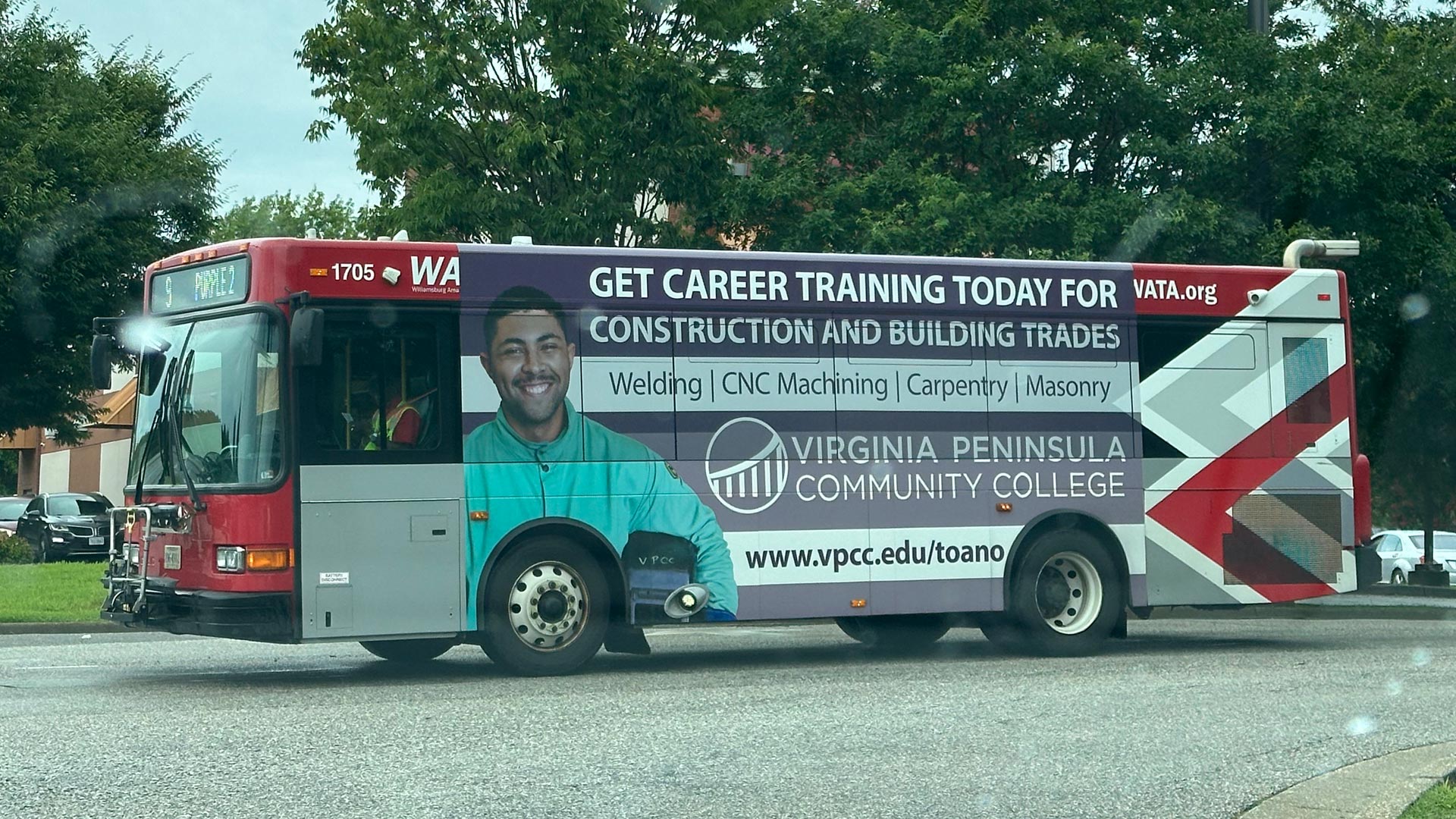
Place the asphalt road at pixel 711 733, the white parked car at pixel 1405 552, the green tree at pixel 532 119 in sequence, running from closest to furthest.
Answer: the asphalt road at pixel 711 733
the green tree at pixel 532 119
the white parked car at pixel 1405 552

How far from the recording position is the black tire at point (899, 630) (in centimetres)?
1461

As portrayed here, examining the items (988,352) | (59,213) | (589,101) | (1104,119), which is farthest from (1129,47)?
(59,213)

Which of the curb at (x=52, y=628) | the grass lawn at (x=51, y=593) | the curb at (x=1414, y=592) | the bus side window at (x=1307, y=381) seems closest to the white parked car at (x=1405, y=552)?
the curb at (x=1414, y=592)

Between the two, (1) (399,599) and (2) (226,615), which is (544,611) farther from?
(2) (226,615)

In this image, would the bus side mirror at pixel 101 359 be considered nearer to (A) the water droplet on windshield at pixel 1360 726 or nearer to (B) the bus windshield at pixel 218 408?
(B) the bus windshield at pixel 218 408

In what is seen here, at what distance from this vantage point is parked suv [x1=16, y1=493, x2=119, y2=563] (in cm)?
3934

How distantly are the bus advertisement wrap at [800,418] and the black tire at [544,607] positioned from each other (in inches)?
7.1

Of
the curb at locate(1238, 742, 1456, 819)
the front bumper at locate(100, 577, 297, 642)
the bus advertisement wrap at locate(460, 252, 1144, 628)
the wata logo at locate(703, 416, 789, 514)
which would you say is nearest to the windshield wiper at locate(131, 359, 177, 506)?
the front bumper at locate(100, 577, 297, 642)

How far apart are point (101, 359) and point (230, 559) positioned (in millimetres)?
2045

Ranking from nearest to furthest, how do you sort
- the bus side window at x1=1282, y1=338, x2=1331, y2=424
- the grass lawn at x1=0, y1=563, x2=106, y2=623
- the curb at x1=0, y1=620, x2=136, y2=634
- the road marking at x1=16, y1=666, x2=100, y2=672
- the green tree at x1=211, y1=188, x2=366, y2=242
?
the road marking at x1=16, y1=666, x2=100, y2=672 → the bus side window at x1=1282, y1=338, x2=1331, y2=424 → the curb at x1=0, y1=620, x2=136, y2=634 → the grass lawn at x1=0, y1=563, x2=106, y2=623 → the green tree at x1=211, y1=188, x2=366, y2=242

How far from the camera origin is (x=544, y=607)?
39.4 feet

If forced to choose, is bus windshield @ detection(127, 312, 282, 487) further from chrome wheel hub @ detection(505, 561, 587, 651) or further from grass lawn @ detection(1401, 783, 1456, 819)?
grass lawn @ detection(1401, 783, 1456, 819)

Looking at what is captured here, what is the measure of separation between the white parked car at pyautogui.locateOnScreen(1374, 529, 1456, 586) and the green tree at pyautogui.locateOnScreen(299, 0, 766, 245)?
2278cm

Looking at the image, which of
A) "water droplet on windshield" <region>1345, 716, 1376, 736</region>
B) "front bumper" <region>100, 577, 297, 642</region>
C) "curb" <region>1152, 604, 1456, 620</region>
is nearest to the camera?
"water droplet on windshield" <region>1345, 716, 1376, 736</region>
